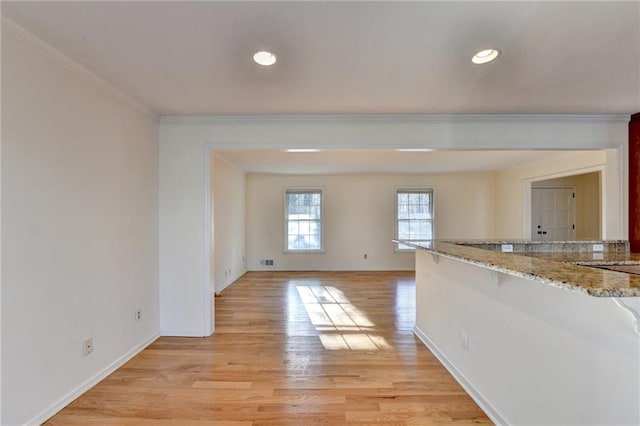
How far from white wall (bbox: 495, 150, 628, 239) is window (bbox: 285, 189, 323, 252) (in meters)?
4.04

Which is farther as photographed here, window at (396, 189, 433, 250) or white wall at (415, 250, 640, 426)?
window at (396, 189, 433, 250)

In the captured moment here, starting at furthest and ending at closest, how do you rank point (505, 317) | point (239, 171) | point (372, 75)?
point (239, 171)
point (372, 75)
point (505, 317)

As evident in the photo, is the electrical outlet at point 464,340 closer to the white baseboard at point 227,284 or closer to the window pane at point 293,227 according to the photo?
the white baseboard at point 227,284

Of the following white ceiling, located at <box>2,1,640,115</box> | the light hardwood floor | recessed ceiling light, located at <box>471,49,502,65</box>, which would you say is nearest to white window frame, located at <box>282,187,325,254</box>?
the light hardwood floor

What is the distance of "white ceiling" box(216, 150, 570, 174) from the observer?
4637mm

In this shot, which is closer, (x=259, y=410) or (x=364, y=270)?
(x=259, y=410)

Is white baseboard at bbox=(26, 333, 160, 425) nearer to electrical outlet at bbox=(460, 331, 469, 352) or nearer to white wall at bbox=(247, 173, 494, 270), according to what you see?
electrical outlet at bbox=(460, 331, 469, 352)

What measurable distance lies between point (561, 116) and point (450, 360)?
266 centimetres

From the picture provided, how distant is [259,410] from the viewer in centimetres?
196

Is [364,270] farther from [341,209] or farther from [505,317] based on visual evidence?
[505,317]

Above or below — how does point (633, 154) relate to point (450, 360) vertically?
above

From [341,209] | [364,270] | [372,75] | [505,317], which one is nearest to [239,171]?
[341,209]

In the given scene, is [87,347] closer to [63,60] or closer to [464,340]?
[63,60]

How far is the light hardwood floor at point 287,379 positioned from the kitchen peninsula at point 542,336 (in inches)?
10.6
